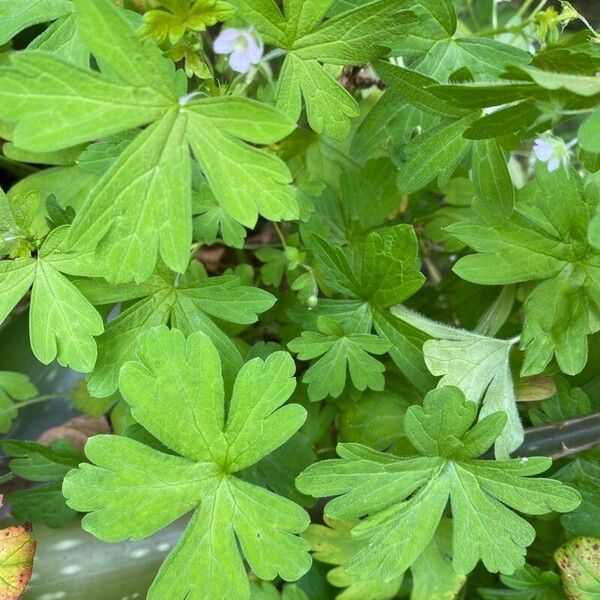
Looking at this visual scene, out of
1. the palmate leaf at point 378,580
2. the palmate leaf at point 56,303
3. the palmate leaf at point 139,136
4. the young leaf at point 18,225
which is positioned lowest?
the palmate leaf at point 378,580

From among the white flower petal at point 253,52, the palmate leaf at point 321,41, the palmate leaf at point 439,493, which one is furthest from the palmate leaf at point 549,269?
the white flower petal at point 253,52

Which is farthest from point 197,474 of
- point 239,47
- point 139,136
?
point 239,47

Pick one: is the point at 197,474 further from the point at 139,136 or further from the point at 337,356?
the point at 139,136

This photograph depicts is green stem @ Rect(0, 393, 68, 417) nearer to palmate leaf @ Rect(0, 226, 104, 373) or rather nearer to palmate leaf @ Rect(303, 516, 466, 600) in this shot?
palmate leaf @ Rect(0, 226, 104, 373)

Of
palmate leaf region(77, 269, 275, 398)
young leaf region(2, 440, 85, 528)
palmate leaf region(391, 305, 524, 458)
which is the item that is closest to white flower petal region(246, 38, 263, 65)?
palmate leaf region(77, 269, 275, 398)

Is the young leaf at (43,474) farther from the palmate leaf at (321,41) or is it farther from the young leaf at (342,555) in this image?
the palmate leaf at (321,41)

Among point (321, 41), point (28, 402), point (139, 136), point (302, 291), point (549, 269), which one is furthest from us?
point (28, 402)
